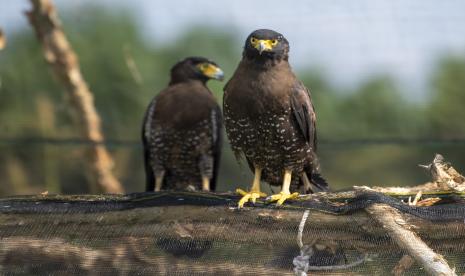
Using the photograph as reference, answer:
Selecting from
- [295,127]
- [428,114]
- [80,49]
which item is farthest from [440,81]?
[295,127]

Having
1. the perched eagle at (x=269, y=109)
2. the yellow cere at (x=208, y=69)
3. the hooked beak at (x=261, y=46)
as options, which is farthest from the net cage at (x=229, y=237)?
the yellow cere at (x=208, y=69)

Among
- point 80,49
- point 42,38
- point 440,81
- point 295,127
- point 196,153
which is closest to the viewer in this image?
point 295,127

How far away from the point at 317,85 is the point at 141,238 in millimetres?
8542

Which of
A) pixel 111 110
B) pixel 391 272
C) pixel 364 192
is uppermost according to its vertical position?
pixel 364 192

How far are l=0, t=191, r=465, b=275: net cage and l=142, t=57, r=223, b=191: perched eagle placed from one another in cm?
339

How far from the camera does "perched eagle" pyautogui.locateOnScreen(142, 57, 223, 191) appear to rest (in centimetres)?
679

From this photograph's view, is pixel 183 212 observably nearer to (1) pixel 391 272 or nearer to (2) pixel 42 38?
(1) pixel 391 272

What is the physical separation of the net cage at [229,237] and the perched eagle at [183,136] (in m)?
3.39

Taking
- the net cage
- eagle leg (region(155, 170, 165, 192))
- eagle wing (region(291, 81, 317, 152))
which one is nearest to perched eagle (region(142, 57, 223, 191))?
eagle leg (region(155, 170, 165, 192))

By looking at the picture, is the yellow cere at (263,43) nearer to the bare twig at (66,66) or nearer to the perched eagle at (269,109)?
the perched eagle at (269,109)

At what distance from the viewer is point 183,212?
11.0 ft

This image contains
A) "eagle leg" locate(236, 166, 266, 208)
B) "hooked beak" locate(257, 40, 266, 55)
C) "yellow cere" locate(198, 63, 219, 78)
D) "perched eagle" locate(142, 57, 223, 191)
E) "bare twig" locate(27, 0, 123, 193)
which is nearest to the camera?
"eagle leg" locate(236, 166, 266, 208)

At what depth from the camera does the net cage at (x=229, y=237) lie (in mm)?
3174

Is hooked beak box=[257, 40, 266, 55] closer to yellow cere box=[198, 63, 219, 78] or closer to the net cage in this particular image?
the net cage
